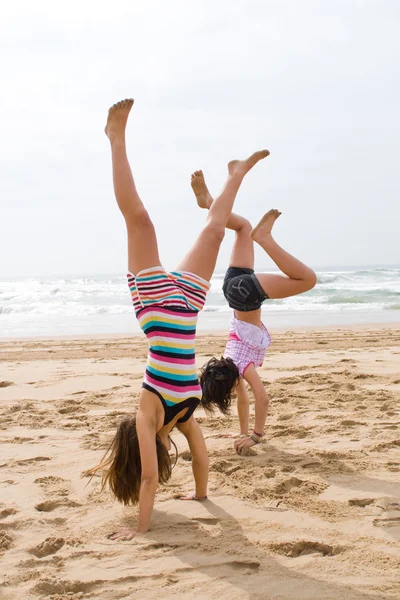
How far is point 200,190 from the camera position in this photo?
4.77 meters

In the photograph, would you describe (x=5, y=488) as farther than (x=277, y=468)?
No

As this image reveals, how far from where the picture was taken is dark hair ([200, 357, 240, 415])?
4883 mm

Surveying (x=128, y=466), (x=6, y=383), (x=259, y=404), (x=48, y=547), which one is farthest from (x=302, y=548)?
(x=6, y=383)

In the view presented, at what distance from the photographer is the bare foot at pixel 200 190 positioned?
477 centimetres

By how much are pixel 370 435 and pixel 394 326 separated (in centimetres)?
1135

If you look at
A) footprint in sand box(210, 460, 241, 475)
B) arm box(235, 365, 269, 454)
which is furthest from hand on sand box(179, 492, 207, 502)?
arm box(235, 365, 269, 454)

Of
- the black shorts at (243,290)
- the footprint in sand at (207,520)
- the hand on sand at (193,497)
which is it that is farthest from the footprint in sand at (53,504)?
the black shorts at (243,290)

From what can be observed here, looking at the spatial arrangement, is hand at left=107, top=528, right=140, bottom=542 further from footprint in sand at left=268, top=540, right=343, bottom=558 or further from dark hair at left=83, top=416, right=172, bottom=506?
footprint in sand at left=268, top=540, right=343, bottom=558

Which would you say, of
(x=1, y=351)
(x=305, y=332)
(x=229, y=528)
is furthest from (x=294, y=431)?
(x=305, y=332)

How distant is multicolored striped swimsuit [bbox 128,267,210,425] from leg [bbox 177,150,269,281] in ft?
0.80

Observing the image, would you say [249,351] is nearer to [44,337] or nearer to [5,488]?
[5,488]

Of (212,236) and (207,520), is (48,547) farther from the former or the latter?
(212,236)

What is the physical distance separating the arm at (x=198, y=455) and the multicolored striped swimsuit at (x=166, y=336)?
18cm

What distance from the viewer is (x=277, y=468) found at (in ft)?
13.8
